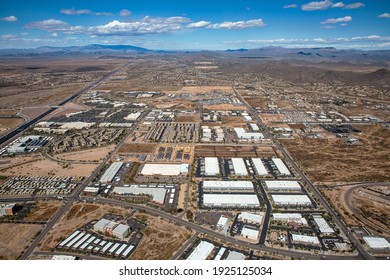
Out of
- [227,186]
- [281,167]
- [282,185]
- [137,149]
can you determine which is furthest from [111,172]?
[281,167]

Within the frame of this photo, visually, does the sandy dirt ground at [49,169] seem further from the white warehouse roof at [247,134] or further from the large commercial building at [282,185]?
the white warehouse roof at [247,134]

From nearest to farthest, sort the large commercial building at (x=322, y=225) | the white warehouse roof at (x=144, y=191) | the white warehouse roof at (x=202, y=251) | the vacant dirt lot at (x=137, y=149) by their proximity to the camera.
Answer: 1. the white warehouse roof at (x=202, y=251)
2. the large commercial building at (x=322, y=225)
3. the white warehouse roof at (x=144, y=191)
4. the vacant dirt lot at (x=137, y=149)

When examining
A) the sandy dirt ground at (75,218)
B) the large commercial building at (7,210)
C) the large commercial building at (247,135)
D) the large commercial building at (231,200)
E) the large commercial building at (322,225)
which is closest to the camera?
the sandy dirt ground at (75,218)

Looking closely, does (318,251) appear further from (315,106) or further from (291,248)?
(315,106)

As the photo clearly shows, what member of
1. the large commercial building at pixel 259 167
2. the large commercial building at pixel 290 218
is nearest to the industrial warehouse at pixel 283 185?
the large commercial building at pixel 259 167

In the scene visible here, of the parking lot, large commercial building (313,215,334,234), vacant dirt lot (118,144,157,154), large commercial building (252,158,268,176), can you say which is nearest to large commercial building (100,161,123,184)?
the parking lot

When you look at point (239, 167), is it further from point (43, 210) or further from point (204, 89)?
point (204, 89)
